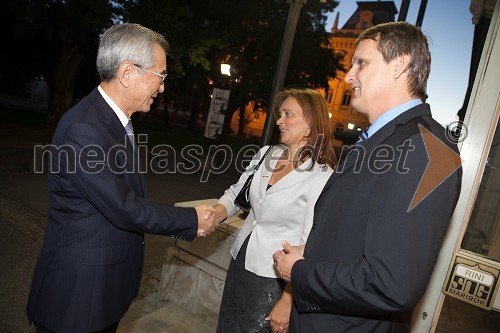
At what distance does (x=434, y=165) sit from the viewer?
1.25 meters

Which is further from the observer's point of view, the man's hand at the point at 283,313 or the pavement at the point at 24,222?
the pavement at the point at 24,222

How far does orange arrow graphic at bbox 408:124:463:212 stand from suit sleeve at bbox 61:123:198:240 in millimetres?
1417

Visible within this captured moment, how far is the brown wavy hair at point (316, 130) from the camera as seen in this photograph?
2.59 metres

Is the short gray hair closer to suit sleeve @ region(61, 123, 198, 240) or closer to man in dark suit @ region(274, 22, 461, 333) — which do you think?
suit sleeve @ region(61, 123, 198, 240)

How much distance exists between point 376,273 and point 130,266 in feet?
4.85

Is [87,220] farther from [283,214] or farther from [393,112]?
[393,112]

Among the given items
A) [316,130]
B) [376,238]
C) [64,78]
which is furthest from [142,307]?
[64,78]

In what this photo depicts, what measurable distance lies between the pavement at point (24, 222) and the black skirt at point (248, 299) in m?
2.29

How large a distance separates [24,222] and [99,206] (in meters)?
5.19

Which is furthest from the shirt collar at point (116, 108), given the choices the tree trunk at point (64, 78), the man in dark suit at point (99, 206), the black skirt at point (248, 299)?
the tree trunk at point (64, 78)

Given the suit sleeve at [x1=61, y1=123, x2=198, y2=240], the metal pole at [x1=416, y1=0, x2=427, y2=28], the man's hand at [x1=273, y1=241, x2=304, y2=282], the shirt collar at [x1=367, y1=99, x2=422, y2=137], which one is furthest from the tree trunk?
the shirt collar at [x1=367, y1=99, x2=422, y2=137]

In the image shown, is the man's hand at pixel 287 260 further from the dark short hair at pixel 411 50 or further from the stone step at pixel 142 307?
the stone step at pixel 142 307

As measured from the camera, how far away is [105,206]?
6.12 ft

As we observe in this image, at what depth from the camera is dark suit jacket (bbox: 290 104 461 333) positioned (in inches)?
46.9
